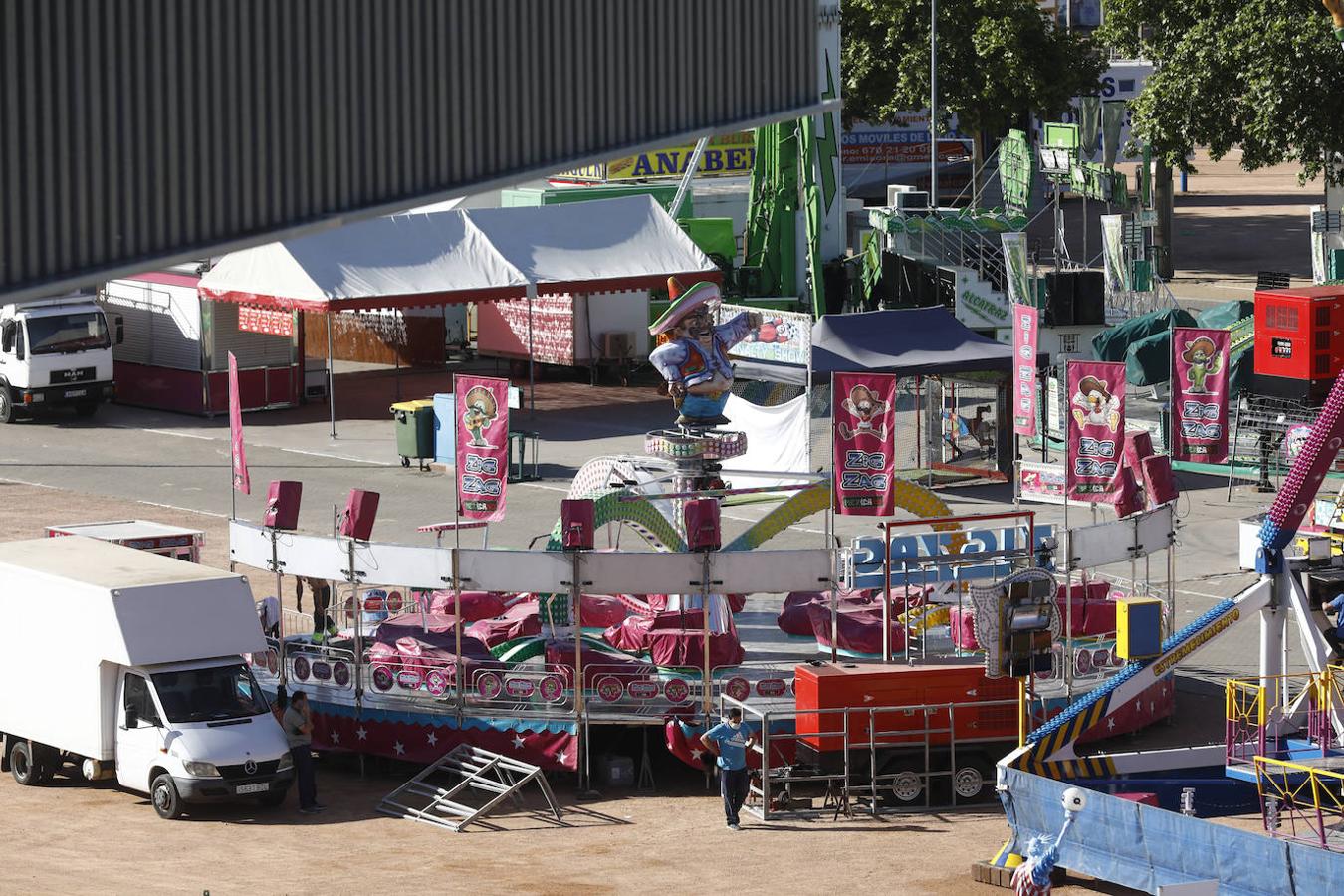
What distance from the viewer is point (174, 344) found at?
43.7m

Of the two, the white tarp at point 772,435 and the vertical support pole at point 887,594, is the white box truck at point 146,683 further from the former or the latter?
the white tarp at point 772,435

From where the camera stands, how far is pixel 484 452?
75.2 ft

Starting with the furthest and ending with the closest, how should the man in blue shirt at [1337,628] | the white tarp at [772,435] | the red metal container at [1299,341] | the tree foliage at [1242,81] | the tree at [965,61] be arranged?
1. the tree at [965,61]
2. the tree foliage at [1242,81]
3. the red metal container at [1299,341]
4. the white tarp at [772,435]
5. the man in blue shirt at [1337,628]

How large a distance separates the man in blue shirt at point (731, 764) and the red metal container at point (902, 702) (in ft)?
3.06

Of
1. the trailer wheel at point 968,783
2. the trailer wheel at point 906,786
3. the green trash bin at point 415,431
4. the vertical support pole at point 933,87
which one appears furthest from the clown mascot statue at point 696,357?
the vertical support pole at point 933,87

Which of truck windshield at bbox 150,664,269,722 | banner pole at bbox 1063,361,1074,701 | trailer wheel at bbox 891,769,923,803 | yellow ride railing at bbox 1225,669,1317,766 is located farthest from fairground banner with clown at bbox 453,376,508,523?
yellow ride railing at bbox 1225,669,1317,766

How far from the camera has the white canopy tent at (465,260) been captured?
41.1 metres

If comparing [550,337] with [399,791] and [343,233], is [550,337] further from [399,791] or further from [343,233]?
[399,791]

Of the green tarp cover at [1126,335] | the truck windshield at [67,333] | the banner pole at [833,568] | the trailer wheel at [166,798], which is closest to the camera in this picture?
the trailer wheel at [166,798]

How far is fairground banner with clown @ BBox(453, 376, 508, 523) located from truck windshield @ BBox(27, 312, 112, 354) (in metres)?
21.4

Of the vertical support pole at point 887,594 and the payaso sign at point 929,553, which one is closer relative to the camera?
the vertical support pole at point 887,594

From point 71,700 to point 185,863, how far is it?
9.34ft

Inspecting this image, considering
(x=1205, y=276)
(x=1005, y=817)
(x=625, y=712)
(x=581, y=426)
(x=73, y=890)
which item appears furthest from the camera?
(x=1205, y=276)

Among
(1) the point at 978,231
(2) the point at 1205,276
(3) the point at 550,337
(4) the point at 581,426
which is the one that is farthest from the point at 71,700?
(2) the point at 1205,276
